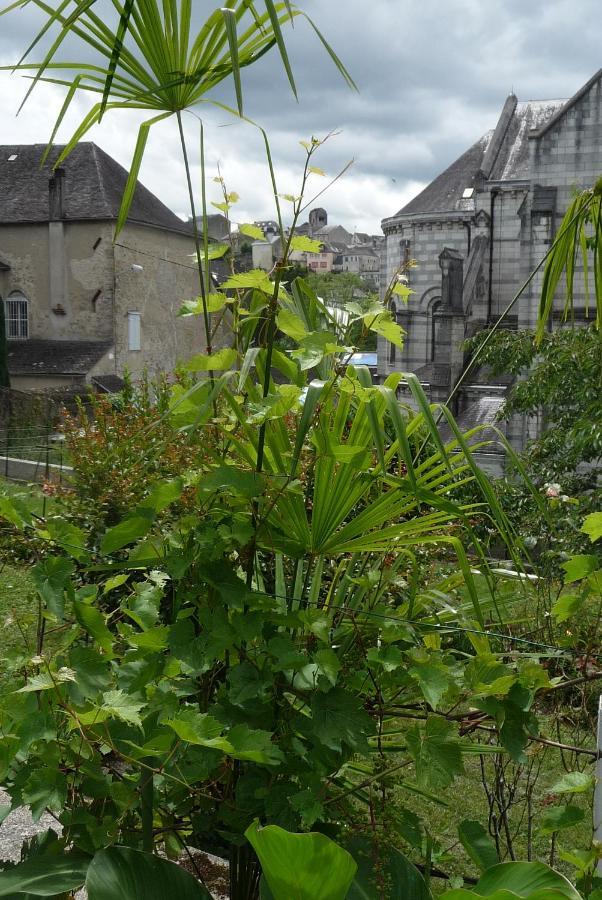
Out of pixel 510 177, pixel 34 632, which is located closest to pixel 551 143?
pixel 510 177

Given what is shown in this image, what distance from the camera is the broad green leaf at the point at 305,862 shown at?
1560 mm

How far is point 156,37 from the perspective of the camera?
74.4 inches

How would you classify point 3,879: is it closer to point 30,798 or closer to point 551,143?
point 30,798

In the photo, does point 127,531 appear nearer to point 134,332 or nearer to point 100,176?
point 134,332

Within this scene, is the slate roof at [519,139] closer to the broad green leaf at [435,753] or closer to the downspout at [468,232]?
the downspout at [468,232]

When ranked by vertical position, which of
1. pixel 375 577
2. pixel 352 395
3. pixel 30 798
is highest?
pixel 352 395

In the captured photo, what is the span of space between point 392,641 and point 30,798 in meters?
0.81

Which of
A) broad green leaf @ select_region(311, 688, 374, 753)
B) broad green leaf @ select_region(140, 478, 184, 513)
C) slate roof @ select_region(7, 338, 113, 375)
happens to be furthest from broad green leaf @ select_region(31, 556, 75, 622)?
slate roof @ select_region(7, 338, 113, 375)

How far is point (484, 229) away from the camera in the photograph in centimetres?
2811

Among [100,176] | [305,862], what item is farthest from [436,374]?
[305,862]

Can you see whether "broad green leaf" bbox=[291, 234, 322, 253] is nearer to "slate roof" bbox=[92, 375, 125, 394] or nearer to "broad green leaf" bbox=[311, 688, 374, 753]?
"broad green leaf" bbox=[311, 688, 374, 753]

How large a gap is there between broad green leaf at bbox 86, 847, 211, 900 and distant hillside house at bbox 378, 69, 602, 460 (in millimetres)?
17005

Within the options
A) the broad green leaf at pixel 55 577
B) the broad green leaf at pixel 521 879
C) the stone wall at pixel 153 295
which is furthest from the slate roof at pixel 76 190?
the broad green leaf at pixel 521 879

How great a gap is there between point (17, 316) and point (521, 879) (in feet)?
118
